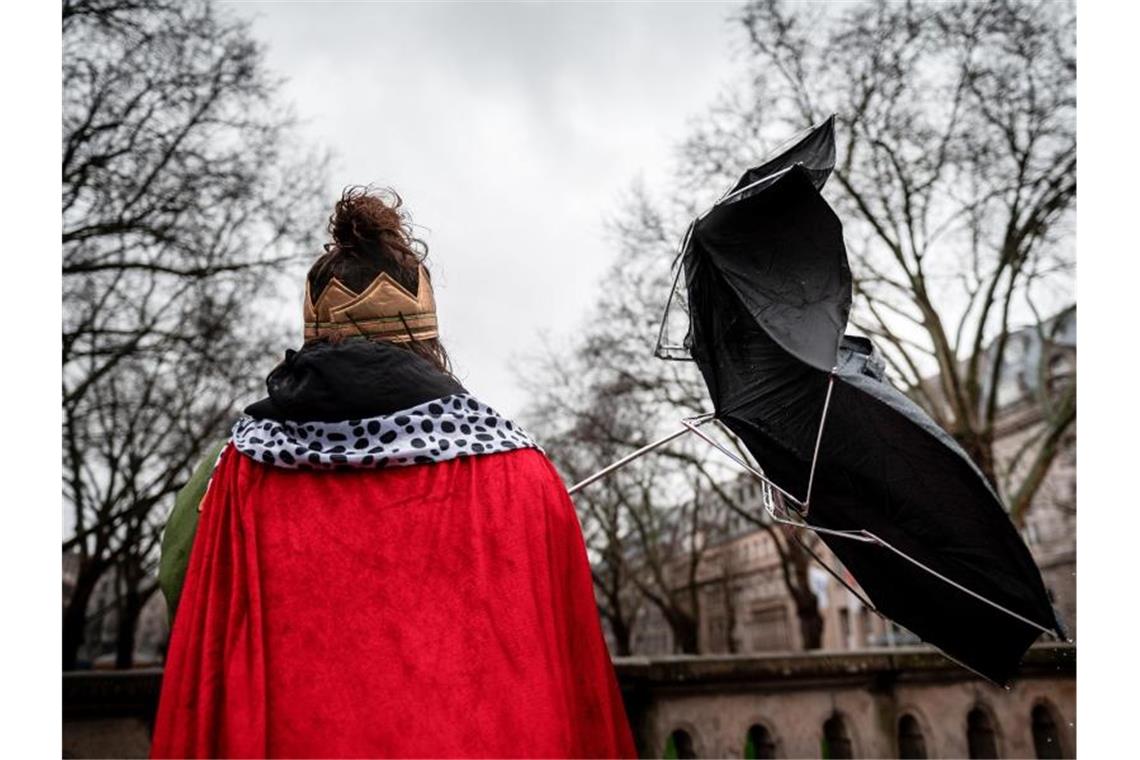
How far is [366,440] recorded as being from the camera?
81.0 inches

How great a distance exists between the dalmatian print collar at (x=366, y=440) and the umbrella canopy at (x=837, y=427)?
1.09 metres

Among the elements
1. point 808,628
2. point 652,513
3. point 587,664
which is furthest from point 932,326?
point 652,513

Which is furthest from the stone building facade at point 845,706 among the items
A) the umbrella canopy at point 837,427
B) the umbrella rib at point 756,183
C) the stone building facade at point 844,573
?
the umbrella rib at point 756,183

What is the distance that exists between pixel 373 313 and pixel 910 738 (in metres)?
5.74

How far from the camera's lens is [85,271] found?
9.51 meters

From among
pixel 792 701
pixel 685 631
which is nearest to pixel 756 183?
pixel 792 701

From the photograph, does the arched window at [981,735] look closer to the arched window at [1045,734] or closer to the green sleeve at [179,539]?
the arched window at [1045,734]

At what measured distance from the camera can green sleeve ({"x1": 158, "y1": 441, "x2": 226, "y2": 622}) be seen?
7.74 feet

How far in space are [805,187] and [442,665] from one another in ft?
5.79

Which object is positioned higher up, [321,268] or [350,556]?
[321,268]

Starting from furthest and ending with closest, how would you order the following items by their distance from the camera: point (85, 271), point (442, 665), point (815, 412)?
point (85, 271) < point (815, 412) < point (442, 665)

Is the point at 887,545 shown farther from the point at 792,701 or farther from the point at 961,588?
the point at 792,701

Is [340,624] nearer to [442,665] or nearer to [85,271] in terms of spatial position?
[442,665]

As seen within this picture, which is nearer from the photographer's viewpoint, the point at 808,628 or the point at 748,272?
the point at 748,272
